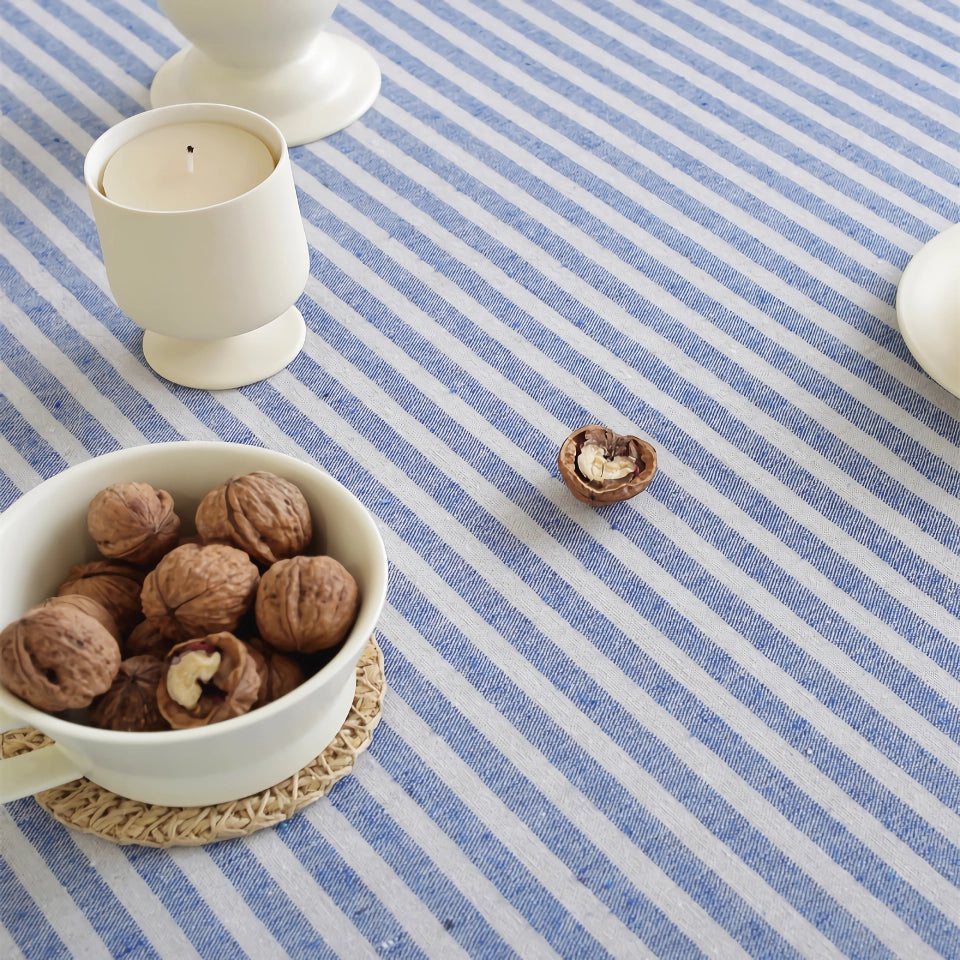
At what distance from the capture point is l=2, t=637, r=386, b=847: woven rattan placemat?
0.40 m

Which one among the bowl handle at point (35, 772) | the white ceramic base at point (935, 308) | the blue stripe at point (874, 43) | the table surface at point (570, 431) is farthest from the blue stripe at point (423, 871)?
the blue stripe at point (874, 43)

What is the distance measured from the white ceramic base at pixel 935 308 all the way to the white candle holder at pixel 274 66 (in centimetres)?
36


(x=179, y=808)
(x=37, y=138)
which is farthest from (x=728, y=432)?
(x=37, y=138)

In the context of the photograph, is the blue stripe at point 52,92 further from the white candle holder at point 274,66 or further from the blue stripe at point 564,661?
the blue stripe at point 564,661

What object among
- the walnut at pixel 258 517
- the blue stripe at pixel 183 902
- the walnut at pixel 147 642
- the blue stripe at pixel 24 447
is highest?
the walnut at pixel 258 517

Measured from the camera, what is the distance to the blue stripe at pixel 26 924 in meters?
0.39

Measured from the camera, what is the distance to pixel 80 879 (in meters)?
0.40

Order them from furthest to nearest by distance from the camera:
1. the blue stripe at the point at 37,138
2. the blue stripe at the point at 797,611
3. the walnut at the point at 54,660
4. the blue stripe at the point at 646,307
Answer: the blue stripe at the point at 37,138 < the blue stripe at the point at 646,307 < the blue stripe at the point at 797,611 < the walnut at the point at 54,660

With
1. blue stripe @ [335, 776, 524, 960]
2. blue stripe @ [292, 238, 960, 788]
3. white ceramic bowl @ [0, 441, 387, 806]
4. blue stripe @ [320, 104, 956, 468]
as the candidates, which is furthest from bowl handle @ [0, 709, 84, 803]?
blue stripe @ [320, 104, 956, 468]

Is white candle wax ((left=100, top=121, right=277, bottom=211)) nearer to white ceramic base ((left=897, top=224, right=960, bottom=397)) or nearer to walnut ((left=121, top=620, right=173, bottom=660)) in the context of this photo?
walnut ((left=121, top=620, right=173, bottom=660))

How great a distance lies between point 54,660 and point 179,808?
0.31 ft

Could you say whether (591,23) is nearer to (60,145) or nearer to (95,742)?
(60,145)

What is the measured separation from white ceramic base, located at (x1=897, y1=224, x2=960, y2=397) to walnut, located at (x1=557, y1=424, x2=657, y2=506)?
15 centimetres

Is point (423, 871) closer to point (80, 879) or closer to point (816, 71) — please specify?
point (80, 879)
